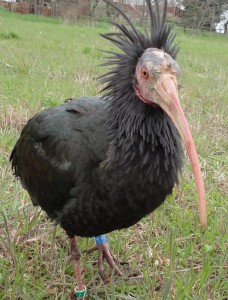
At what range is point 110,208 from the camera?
233cm

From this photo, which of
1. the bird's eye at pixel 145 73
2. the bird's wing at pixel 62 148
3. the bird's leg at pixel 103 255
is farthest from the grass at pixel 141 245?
the bird's eye at pixel 145 73

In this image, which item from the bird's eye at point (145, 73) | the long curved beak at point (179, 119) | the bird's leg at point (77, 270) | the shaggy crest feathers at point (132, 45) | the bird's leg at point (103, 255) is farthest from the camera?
the bird's leg at point (103, 255)

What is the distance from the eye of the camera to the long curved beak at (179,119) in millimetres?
2010

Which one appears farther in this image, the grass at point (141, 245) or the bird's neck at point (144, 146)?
the grass at point (141, 245)

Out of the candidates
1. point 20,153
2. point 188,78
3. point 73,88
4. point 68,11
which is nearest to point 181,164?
point 20,153

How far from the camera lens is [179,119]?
2.06 meters

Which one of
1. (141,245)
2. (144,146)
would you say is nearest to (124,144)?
(144,146)

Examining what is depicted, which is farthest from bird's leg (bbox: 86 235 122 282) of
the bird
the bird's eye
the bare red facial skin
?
the bird's eye

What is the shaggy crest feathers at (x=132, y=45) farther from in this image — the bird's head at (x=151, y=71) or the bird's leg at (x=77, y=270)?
the bird's leg at (x=77, y=270)

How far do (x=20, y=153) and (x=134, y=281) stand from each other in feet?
3.68

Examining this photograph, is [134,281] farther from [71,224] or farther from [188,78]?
[188,78]

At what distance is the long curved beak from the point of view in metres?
2.01

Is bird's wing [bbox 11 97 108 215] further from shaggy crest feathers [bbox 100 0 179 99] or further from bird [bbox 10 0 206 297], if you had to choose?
shaggy crest feathers [bbox 100 0 179 99]

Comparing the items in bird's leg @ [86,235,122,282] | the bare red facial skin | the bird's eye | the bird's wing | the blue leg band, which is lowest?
bird's leg @ [86,235,122,282]
